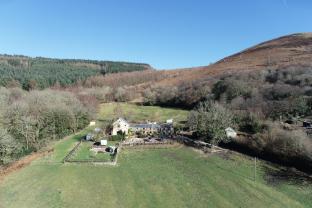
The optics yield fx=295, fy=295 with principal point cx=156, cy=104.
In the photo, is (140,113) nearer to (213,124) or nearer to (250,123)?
(250,123)

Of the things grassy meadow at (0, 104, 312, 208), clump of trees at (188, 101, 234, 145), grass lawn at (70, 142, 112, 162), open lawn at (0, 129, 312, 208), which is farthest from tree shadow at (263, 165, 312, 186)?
grass lawn at (70, 142, 112, 162)

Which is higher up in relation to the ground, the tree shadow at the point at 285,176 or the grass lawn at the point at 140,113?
the grass lawn at the point at 140,113

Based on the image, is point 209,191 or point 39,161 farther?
→ point 39,161

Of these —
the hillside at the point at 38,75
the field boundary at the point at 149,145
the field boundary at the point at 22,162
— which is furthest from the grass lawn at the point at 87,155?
the hillside at the point at 38,75

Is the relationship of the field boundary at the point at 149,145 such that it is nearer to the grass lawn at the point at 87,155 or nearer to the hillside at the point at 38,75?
the grass lawn at the point at 87,155

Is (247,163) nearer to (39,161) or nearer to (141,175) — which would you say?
(141,175)

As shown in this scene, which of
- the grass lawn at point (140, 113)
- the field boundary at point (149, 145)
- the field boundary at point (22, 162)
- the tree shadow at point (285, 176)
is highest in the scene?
the grass lawn at point (140, 113)

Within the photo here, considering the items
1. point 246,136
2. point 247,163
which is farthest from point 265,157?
point 246,136

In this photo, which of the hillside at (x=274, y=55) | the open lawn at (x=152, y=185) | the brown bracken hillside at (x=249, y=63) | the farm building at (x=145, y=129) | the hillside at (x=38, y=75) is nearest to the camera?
the open lawn at (x=152, y=185)
